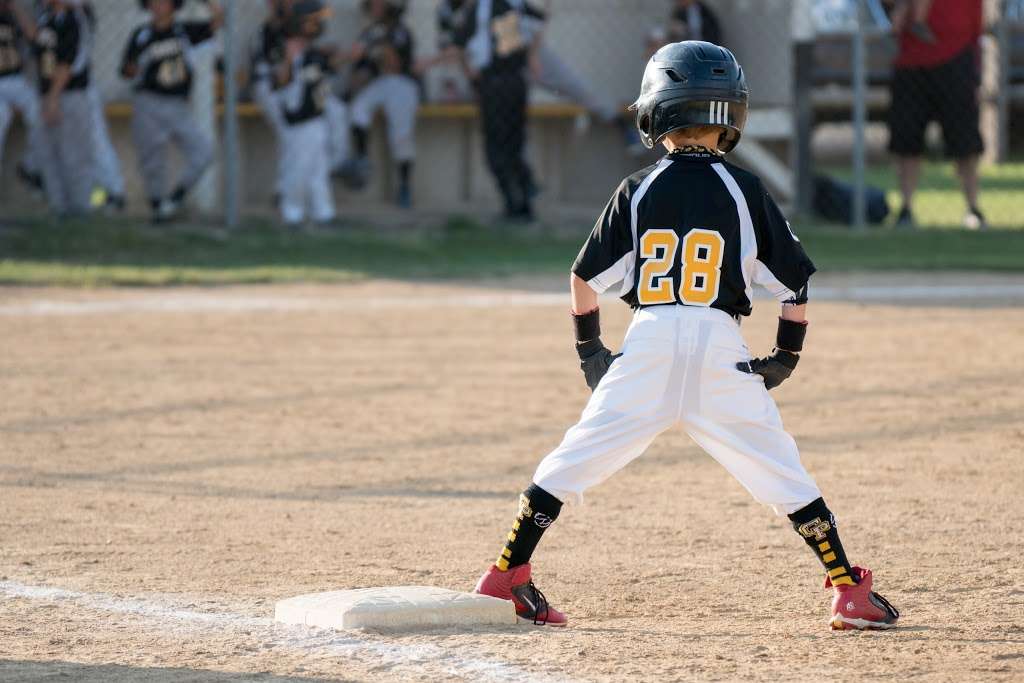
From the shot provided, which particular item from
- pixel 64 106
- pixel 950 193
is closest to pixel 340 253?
pixel 64 106

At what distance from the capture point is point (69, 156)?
13.4 metres

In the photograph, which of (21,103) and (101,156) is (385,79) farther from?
(21,103)

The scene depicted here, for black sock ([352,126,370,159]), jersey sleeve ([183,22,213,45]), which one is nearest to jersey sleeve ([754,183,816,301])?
jersey sleeve ([183,22,213,45])

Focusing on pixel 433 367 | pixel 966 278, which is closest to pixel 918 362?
pixel 433 367

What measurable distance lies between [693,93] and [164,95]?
9.87 m

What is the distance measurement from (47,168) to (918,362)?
788cm

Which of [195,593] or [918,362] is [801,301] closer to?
[195,593]

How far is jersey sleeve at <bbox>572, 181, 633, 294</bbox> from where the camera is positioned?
4004 millimetres

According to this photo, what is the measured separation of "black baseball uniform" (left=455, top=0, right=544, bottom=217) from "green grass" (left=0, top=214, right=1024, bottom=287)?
0.59 meters

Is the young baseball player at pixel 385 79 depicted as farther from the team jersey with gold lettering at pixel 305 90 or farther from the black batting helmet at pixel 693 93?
the black batting helmet at pixel 693 93

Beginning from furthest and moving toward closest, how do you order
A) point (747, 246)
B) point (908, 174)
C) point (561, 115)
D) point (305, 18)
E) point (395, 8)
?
point (561, 115)
point (395, 8)
point (908, 174)
point (305, 18)
point (747, 246)

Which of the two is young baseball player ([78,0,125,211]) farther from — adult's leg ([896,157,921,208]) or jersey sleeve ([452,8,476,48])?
adult's leg ([896,157,921,208])

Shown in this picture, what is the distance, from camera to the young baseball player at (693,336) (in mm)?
3916

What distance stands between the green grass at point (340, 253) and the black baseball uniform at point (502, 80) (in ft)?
1.94
